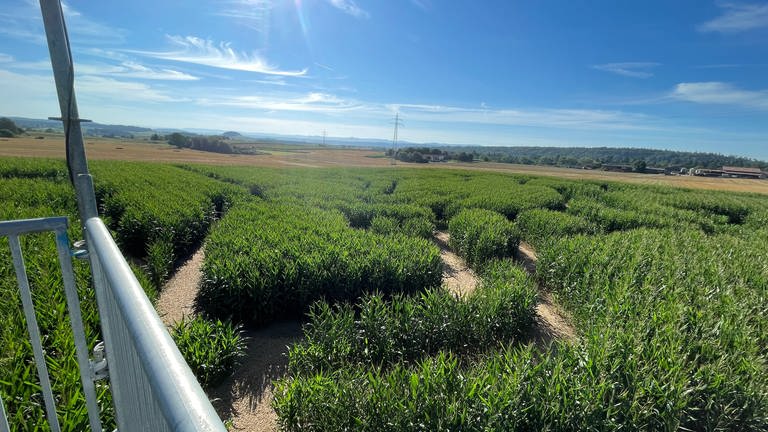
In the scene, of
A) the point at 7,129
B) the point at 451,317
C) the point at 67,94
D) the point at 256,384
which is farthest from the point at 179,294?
the point at 7,129

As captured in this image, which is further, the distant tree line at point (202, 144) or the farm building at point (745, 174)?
the distant tree line at point (202, 144)

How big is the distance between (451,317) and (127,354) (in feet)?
18.8

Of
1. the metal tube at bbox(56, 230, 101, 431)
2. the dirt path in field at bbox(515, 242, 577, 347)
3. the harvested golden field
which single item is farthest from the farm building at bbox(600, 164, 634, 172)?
the metal tube at bbox(56, 230, 101, 431)

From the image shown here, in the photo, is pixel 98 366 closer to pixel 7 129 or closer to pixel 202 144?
pixel 7 129

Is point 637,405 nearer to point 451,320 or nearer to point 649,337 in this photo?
point 649,337

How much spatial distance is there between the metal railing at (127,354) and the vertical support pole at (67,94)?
52cm

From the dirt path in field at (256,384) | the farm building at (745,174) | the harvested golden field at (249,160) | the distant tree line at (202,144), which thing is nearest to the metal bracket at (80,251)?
the dirt path in field at (256,384)

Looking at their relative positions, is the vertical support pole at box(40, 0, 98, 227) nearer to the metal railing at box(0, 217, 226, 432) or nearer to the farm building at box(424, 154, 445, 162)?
the metal railing at box(0, 217, 226, 432)

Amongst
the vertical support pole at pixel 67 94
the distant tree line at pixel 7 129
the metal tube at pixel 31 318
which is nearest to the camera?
the metal tube at pixel 31 318

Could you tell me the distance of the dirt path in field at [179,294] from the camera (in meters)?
7.62

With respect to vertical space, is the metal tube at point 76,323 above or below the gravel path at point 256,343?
above

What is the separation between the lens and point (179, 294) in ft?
28.7

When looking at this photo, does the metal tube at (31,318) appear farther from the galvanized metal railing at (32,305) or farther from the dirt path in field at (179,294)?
the dirt path in field at (179,294)

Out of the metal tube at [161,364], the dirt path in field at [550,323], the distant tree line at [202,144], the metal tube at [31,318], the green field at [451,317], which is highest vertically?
the distant tree line at [202,144]
